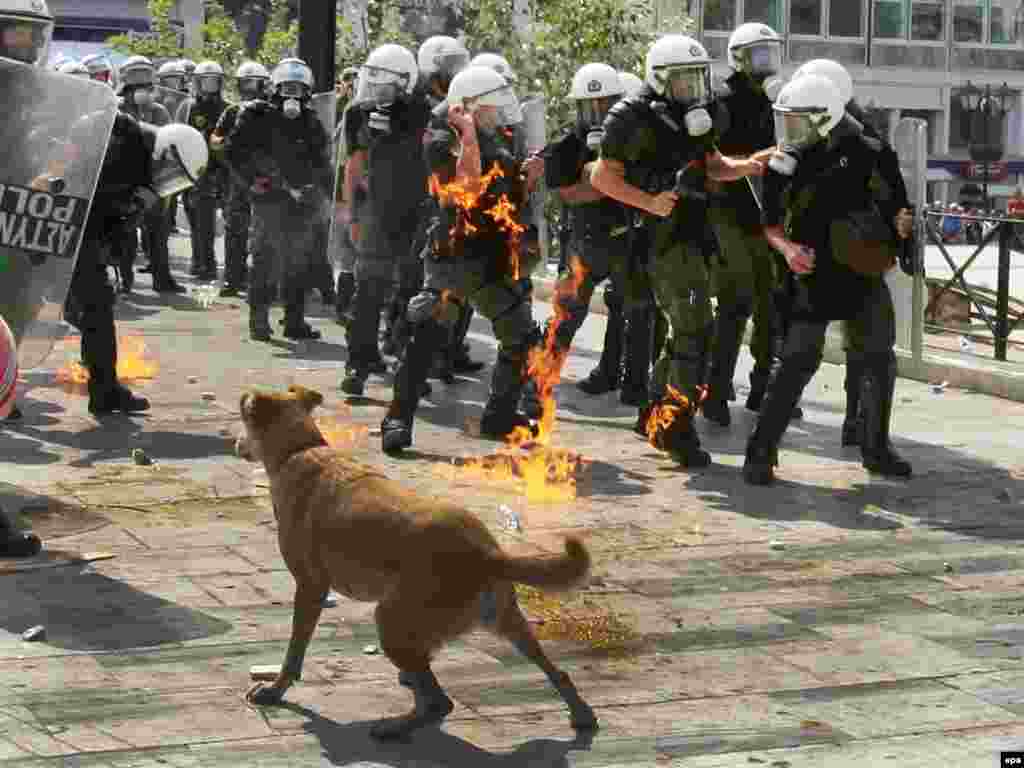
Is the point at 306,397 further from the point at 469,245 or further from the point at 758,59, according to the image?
the point at 758,59

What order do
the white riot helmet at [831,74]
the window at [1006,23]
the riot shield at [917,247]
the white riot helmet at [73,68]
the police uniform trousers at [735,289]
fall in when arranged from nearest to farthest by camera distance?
the white riot helmet at [831,74]
the police uniform trousers at [735,289]
the riot shield at [917,247]
the white riot helmet at [73,68]
the window at [1006,23]

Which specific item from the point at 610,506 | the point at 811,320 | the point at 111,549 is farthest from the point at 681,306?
the point at 111,549

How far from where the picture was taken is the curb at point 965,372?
42.0 feet

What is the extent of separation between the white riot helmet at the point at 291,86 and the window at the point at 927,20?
47611mm

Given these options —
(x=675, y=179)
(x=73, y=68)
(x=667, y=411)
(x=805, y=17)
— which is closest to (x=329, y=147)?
(x=73, y=68)

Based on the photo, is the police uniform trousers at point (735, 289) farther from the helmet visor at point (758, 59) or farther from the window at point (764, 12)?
the window at point (764, 12)

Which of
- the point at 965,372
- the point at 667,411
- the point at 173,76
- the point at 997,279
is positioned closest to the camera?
the point at 667,411

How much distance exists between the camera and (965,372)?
1320 cm

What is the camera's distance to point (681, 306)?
1024 centimetres

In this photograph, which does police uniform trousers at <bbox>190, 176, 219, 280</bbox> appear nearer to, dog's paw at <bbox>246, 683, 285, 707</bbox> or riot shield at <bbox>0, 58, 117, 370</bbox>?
riot shield at <bbox>0, 58, 117, 370</bbox>

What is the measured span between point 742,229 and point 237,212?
282 inches

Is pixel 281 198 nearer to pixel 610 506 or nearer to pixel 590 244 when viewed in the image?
pixel 590 244

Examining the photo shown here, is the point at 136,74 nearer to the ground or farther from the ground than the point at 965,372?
farther from the ground

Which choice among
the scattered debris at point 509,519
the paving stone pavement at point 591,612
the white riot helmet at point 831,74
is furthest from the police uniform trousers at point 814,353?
the scattered debris at point 509,519
